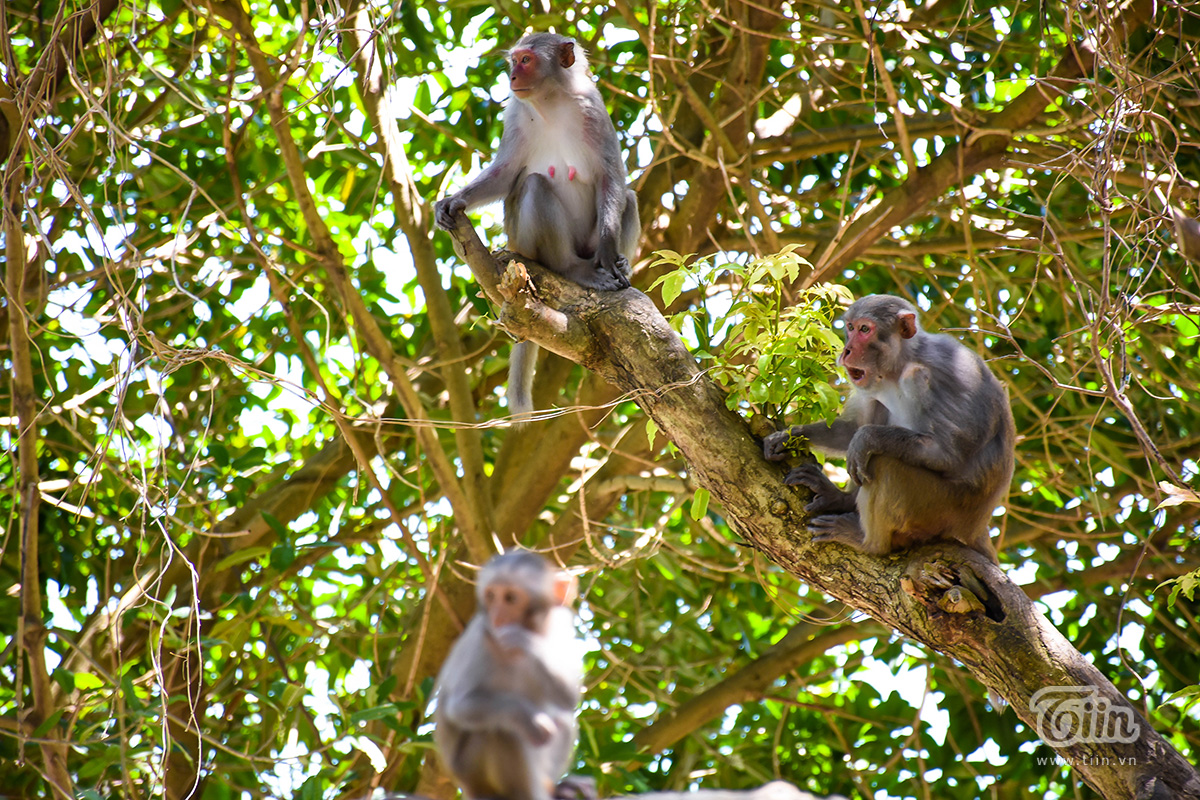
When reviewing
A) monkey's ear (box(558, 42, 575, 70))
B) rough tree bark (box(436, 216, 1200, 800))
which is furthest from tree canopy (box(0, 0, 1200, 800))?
rough tree bark (box(436, 216, 1200, 800))

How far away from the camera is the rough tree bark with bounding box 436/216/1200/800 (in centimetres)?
325

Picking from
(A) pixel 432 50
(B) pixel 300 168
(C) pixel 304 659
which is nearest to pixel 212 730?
(C) pixel 304 659

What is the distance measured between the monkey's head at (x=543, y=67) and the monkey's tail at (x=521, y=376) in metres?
1.32

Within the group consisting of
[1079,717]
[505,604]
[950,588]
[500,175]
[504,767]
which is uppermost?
[500,175]

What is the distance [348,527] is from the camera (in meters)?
7.50

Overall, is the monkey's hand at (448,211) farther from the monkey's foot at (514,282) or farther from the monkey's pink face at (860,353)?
the monkey's pink face at (860,353)

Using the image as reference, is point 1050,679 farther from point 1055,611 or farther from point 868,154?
point 868,154

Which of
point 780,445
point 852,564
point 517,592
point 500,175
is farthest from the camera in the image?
point 500,175

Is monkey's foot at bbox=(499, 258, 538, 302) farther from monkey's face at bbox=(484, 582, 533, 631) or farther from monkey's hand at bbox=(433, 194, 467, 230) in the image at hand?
monkey's face at bbox=(484, 582, 533, 631)

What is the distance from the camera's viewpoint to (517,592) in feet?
7.81

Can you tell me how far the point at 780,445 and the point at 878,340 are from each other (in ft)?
2.83

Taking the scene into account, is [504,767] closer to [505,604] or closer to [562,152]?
[505,604]

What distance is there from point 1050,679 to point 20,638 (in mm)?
4681

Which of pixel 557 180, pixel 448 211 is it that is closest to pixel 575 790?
pixel 448 211
